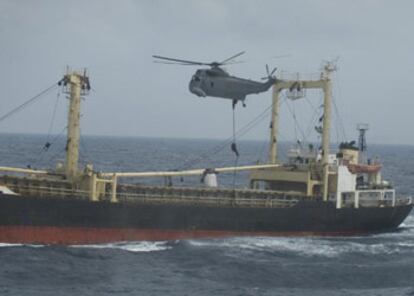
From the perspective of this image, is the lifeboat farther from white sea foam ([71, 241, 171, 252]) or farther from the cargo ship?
white sea foam ([71, 241, 171, 252])

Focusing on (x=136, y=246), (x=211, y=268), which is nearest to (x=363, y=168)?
(x=136, y=246)

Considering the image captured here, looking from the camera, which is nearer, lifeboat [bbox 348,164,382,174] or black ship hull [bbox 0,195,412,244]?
black ship hull [bbox 0,195,412,244]

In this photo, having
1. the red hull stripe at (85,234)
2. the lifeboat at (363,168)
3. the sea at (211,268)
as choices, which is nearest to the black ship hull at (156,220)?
the red hull stripe at (85,234)

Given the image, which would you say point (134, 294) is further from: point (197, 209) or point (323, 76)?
point (323, 76)

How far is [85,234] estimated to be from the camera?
32.0 metres

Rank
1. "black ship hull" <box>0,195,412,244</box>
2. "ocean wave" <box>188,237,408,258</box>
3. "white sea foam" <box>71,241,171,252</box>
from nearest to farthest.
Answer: "black ship hull" <box>0,195,412,244</box> < "white sea foam" <box>71,241,171,252</box> < "ocean wave" <box>188,237,408,258</box>

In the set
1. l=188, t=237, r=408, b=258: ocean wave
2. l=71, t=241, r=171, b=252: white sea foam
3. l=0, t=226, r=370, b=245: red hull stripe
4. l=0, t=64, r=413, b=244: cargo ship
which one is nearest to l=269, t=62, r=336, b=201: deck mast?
l=0, t=64, r=413, b=244: cargo ship

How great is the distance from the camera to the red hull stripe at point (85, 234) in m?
31.1

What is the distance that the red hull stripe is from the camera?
31.1m

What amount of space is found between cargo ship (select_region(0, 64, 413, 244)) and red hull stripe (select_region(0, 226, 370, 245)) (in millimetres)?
44

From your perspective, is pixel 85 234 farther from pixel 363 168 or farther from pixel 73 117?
pixel 363 168

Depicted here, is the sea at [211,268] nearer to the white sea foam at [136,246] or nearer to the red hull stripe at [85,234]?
the white sea foam at [136,246]

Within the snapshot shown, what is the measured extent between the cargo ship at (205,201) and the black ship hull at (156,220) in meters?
0.04

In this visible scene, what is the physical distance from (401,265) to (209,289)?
9.71 metres
